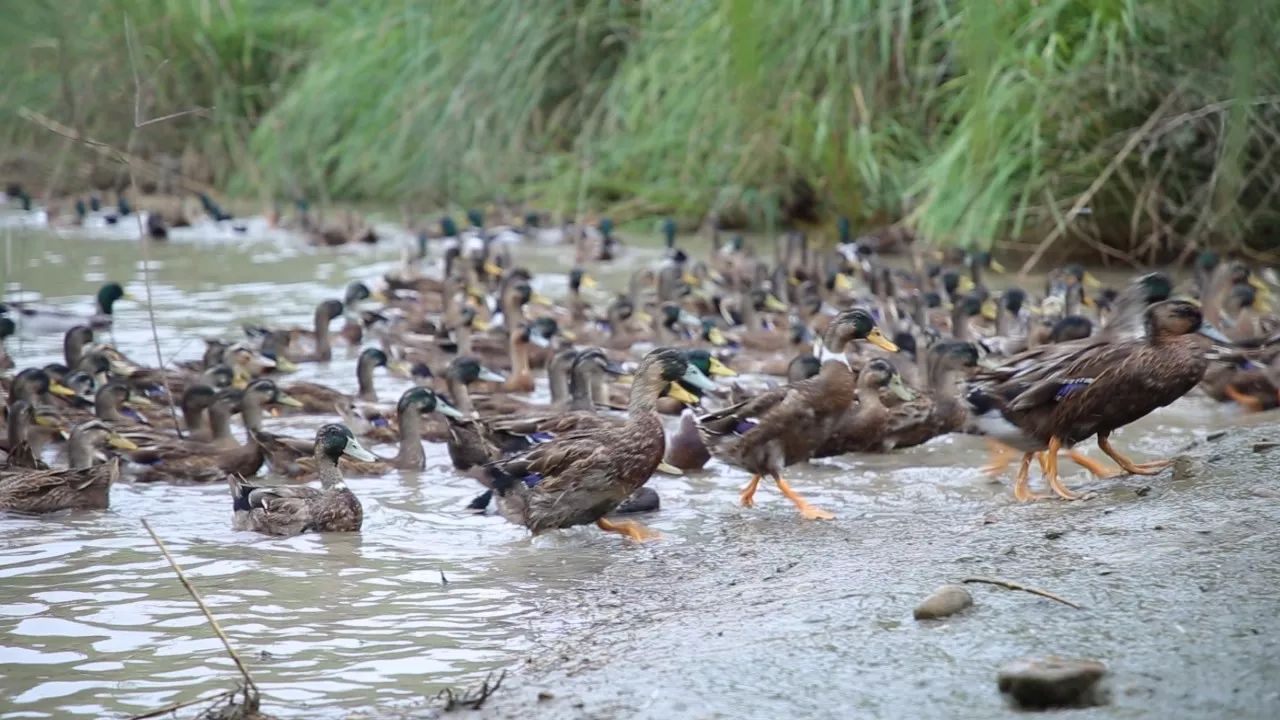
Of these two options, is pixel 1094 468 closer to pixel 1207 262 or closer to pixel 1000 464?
pixel 1000 464

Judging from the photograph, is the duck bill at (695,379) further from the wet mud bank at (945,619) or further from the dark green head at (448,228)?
the dark green head at (448,228)

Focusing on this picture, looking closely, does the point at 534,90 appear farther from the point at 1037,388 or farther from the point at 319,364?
the point at 1037,388

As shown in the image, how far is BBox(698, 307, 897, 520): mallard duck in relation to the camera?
302 inches

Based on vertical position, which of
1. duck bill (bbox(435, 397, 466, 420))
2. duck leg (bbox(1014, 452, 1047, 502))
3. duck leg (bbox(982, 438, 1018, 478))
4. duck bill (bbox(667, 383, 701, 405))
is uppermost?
duck bill (bbox(667, 383, 701, 405))

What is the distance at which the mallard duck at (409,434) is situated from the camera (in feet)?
28.3

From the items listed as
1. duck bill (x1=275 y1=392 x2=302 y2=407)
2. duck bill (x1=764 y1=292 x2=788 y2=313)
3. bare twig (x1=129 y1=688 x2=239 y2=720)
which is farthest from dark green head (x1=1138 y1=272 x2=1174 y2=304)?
bare twig (x1=129 y1=688 x2=239 y2=720)

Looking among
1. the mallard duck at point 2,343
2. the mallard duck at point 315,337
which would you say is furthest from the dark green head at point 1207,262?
the mallard duck at point 2,343

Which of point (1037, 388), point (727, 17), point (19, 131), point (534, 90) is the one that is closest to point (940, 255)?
point (727, 17)

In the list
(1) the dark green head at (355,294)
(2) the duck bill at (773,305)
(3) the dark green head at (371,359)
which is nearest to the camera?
(3) the dark green head at (371,359)

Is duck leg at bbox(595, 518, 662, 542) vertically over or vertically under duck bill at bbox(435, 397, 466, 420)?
under

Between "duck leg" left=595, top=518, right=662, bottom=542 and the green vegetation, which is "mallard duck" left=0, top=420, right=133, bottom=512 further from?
the green vegetation

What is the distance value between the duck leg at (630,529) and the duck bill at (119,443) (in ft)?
9.36

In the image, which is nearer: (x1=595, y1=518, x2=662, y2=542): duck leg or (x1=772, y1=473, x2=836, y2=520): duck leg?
(x1=595, y1=518, x2=662, y2=542): duck leg

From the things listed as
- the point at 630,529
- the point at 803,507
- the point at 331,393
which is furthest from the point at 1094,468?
the point at 331,393
